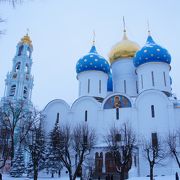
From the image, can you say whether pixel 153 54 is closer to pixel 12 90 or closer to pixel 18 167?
pixel 18 167

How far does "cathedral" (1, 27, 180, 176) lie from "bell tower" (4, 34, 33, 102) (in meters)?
1.23

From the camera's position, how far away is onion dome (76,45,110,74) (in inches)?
1004

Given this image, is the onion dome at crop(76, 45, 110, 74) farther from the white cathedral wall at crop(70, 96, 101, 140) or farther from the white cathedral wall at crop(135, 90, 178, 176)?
the white cathedral wall at crop(135, 90, 178, 176)

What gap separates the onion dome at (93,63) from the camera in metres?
25.5

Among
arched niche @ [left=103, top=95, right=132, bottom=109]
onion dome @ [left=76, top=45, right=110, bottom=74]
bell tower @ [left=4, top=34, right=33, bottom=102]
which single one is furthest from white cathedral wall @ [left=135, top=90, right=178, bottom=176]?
bell tower @ [left=4, top=34, right=33, bottom=102]

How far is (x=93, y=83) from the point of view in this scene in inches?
1003

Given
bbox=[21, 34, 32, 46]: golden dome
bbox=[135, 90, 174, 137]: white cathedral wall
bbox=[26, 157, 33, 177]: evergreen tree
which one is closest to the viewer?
bbox=[26, 157, 33, 177]: evergreen tree

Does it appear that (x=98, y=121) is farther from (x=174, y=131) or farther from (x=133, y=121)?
(x=174, y=131)

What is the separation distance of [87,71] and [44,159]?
1094cm

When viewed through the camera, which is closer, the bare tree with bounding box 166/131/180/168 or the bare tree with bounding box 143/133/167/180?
the bare tree with bounding box 166/131/180/168

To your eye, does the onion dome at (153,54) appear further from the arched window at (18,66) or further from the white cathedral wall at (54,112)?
the arched window at (18,66)

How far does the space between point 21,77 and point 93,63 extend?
1111 cm

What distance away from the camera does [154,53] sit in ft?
76.7

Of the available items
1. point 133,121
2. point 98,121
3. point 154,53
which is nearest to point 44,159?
point 98,121
